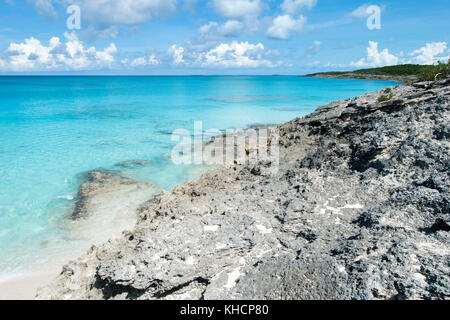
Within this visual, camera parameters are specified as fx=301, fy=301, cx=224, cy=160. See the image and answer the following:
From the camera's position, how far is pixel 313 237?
4.51 m

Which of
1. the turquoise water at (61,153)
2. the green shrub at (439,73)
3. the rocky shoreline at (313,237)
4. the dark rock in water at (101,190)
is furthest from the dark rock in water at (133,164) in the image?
the green shrub at (439,73)

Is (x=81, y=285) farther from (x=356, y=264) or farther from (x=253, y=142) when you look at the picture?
(x=253, y=142)

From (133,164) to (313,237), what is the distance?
409 inches

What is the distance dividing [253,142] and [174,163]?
428 cm

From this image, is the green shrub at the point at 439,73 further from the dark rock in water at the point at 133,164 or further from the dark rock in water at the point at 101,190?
the dark rock in water at the point at 101,190

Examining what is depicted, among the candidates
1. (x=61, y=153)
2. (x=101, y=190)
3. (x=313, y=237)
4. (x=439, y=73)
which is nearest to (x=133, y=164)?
(x=101, y=190)

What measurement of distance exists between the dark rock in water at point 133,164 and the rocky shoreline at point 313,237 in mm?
6537

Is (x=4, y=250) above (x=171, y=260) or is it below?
below

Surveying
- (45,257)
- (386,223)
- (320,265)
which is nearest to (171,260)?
(320,265)

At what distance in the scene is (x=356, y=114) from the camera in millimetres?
9852

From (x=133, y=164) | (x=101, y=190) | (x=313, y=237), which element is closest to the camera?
(x=313, y=237)

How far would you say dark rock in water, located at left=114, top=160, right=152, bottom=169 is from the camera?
42.7 feet

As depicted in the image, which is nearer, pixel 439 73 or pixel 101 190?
pixel 101 190

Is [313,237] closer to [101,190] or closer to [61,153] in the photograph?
[101,190]
